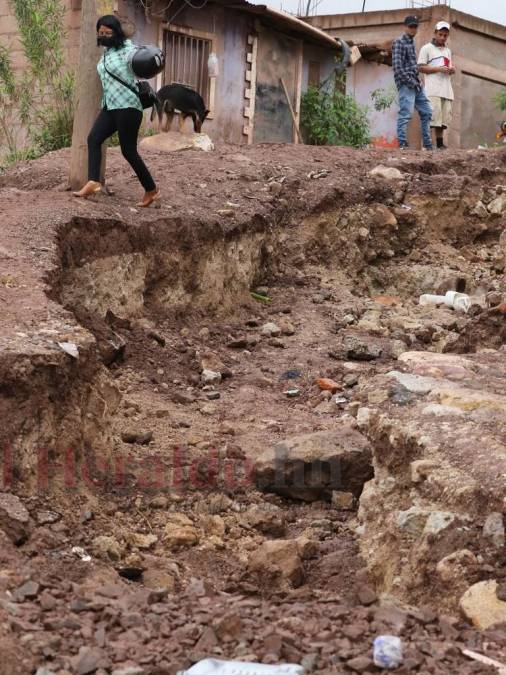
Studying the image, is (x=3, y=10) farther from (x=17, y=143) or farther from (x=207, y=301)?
(x=207, y=301)

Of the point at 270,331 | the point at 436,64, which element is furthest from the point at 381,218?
the point at 436,64

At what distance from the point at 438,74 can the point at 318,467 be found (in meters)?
8.81

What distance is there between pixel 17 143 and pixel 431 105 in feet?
16.3

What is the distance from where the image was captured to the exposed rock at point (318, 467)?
21.5 ft

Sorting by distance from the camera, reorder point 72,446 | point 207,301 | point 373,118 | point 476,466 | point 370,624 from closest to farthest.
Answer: point 370,624, point 476,466, point 72,446, point 207,301, point 373,118

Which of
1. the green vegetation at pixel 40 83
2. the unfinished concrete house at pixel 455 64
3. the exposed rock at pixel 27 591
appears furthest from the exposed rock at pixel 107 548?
the unfinished concrete house at pixel 455 64

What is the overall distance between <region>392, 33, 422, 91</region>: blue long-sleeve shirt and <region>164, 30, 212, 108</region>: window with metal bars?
2.68 meters

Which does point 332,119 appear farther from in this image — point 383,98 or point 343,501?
point 343,501

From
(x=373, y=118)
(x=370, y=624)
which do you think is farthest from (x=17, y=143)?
(x=370, y=624)

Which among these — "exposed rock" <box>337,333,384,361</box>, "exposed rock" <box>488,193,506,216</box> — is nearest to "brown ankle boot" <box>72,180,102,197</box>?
"exposed rock" <box>337,333,384,361</box>

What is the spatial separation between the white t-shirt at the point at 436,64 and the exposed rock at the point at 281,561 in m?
9.65

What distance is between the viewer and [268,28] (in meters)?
16.1

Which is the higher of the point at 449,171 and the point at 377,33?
the point at 377,33

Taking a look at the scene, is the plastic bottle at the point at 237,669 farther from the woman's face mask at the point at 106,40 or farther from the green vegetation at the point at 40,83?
the green vegetation at the point at 40,83
